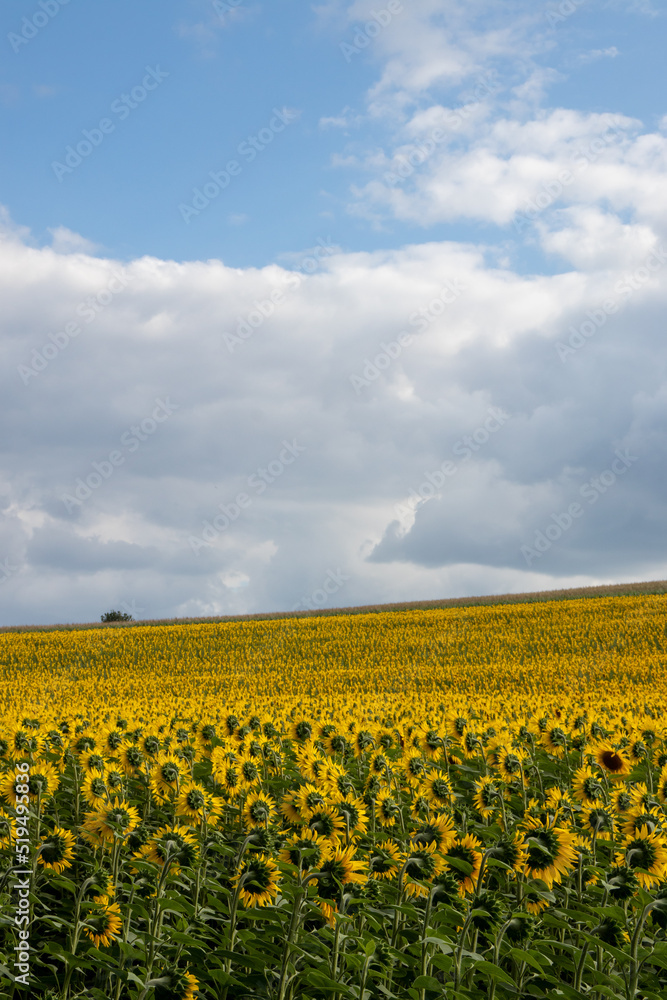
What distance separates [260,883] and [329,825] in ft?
1.72

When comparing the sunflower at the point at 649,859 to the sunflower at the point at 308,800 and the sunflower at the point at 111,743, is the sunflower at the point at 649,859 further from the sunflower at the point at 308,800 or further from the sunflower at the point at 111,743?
the sunflower at the point at 111,743

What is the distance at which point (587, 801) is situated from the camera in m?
6.23

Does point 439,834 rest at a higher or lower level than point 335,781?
lower

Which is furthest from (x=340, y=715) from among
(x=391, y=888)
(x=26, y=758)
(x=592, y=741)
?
(x=391, y=888)

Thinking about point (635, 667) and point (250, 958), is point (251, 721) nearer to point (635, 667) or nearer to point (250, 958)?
point (250, 958)

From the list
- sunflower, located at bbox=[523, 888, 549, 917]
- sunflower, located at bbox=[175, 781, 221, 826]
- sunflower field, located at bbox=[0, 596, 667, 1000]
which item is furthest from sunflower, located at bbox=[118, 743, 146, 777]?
sunflower, located at bbox=[523, 888, 549, 917]

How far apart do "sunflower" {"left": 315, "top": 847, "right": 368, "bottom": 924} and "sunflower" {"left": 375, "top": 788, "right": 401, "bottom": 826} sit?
1567 millimetres

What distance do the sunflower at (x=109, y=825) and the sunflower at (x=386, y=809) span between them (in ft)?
6.29

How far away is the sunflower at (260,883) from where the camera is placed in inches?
165

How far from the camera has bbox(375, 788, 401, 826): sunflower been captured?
18.6 feet

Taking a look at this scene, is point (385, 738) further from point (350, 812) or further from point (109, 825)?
point (350, 812)

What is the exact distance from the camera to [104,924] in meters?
4.89

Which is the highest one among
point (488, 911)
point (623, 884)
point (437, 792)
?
point (437, 792)

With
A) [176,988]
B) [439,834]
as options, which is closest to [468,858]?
[439,834]
